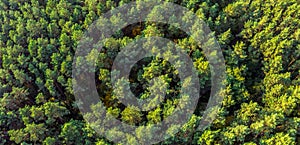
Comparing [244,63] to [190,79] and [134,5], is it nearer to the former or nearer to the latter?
[190,79]

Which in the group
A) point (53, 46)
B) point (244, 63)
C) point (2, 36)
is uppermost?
point (2, 36)

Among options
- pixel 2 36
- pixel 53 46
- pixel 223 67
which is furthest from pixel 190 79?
pixel 2 36

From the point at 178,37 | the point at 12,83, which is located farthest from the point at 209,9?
the point at 12,83

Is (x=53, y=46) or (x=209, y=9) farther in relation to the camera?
(x=209, y=9)

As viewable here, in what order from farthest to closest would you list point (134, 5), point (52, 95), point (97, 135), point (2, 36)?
point (134, 5), point (2, 36), point (52, 95), point (97, 135)

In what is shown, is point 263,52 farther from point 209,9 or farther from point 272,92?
point 209,9

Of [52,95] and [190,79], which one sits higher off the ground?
[52,95]

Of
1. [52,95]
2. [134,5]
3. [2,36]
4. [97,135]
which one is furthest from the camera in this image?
→ [134,5]
